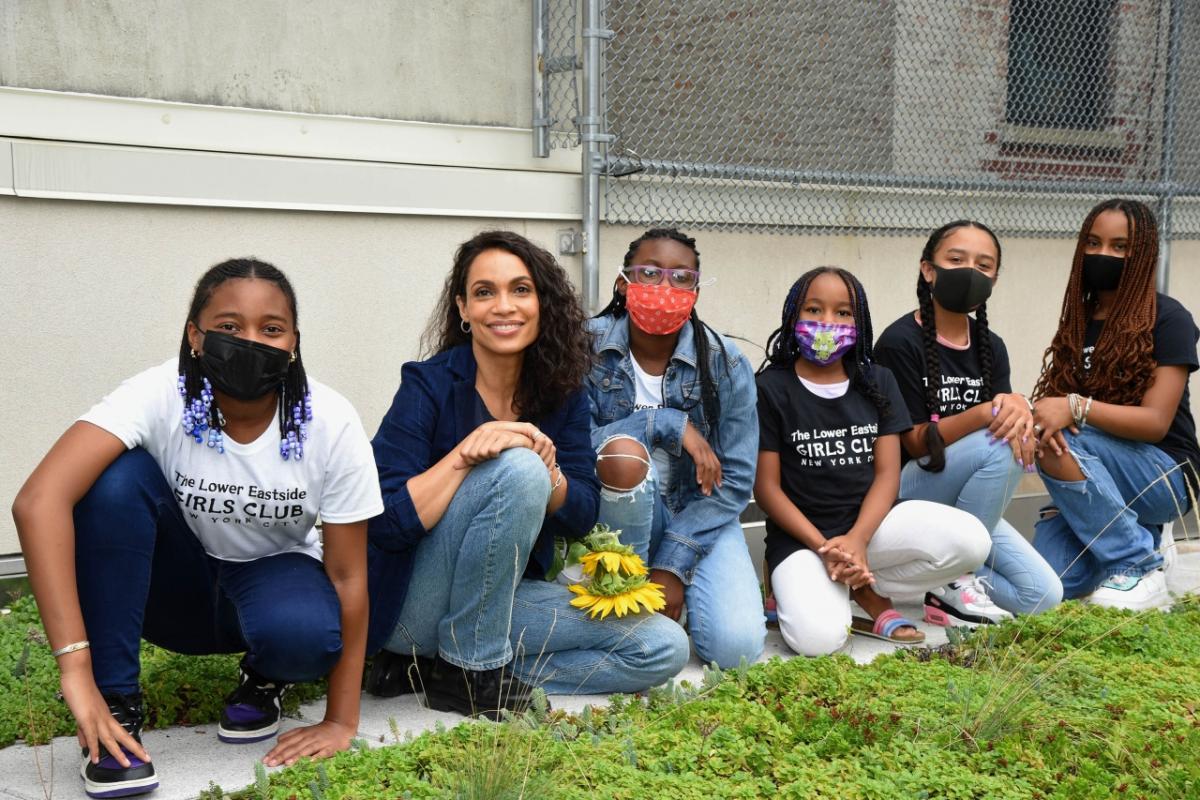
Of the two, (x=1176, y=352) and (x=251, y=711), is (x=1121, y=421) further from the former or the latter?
(x=251, y=711)

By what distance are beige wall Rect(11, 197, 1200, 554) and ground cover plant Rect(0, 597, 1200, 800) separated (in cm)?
113

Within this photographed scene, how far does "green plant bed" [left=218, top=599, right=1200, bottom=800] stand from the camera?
9.52ft

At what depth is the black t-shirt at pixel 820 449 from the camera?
15.1 feet

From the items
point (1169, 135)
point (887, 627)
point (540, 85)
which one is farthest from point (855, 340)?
point (1169, 135)

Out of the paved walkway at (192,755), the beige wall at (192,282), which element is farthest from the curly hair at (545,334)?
the beige wall at (192,282)

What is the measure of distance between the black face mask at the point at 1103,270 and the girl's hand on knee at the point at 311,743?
12.1 feet

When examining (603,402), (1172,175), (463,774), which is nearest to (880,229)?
(1172,175)

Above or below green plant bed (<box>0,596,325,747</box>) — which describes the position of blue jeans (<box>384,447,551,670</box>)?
above

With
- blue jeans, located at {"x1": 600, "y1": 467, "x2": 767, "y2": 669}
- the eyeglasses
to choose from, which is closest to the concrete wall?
the eyeglasses

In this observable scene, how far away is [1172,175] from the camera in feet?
26.1

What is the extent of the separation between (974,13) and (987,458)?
3693 mm

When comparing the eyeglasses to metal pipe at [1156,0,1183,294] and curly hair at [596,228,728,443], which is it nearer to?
curly hair at [596,228,728,443]

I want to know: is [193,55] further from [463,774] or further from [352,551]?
[463,774]

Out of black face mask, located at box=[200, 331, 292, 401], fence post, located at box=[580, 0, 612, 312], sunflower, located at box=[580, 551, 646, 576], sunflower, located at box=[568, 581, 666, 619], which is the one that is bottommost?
sunflower, located at box=[568, 581, 666, 619]
